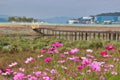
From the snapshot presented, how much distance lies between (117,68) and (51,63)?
4.99ft

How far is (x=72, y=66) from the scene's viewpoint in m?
6.88

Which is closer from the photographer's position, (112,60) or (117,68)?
(117,68)

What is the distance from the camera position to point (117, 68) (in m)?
6.32

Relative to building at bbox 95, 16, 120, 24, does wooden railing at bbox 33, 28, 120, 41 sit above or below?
above

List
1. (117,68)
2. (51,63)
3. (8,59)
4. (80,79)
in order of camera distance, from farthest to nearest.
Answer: (8,59)
(51,63)
(117,68)
(80,79)

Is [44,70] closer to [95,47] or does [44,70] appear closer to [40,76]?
[40,76]

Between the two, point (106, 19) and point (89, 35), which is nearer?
point (89, 35)

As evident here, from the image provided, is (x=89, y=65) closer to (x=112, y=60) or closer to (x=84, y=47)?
(x=112, y=60)

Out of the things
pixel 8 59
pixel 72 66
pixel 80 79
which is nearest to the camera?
pixel 80 79

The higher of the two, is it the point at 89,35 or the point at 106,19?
the point at 89,35

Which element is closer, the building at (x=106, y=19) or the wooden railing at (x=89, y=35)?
the wooden railing at (x=89, y=35)

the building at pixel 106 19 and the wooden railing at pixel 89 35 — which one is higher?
the wooden railing at pixel 89 35

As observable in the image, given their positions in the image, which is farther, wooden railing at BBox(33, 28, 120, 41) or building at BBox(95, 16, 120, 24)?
building at BBox(95, 16, 120, 24)

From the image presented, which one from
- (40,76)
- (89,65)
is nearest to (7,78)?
→ (40,76)
